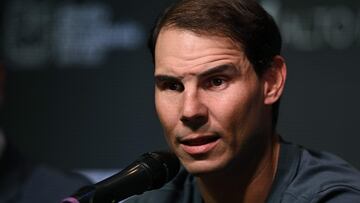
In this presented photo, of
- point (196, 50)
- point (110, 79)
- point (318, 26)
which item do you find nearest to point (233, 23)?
point (196, 50)

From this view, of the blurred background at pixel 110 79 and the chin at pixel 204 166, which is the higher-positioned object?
the chin at pixel 204 166

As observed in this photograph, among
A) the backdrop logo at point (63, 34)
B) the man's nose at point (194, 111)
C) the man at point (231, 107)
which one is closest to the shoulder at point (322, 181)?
the man at point (231, 107)

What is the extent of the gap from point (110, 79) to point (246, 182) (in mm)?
950

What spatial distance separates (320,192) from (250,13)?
0.43 m

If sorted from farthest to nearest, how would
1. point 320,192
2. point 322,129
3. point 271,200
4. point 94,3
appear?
point 94,3, point 322,129, point 271,200, point 320,192

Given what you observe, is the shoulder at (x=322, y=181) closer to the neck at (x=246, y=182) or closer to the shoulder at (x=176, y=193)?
the neck at (x=246, y=182)

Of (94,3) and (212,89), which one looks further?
(94,3)

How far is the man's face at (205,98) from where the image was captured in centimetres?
148

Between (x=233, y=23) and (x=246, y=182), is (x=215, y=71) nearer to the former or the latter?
(x=233, y=23)

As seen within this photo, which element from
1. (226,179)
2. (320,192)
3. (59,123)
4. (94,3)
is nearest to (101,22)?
(94,3)

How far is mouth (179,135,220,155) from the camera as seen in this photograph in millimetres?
1478

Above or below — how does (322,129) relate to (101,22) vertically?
below

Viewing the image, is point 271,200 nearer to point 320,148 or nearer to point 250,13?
point 250,13

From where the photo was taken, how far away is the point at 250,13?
159 centimetres
